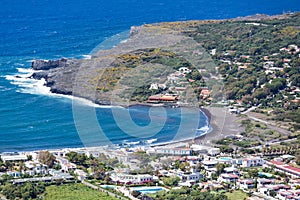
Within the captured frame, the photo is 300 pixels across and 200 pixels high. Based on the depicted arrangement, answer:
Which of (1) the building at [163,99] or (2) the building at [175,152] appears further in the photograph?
(1) the building at [163,99]

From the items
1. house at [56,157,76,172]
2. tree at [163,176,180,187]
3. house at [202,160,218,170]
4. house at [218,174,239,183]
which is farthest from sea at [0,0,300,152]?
house at [218,174,239,183]

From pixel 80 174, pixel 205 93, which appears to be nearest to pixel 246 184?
pixel 80 174

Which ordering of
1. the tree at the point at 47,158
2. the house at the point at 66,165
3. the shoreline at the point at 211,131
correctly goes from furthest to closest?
the shoreline at the point at 211,131 < the tree at the point at 47,158 < the house at the point at 66,165

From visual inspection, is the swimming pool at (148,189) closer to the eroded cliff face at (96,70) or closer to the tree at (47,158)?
the tree at (47,158)

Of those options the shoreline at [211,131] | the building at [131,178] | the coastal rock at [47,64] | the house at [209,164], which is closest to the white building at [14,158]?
the shoreline at [211,131]

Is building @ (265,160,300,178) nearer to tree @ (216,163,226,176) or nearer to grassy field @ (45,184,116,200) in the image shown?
tree @ (216,163,226,176)

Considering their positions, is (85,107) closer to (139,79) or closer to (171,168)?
(139,79)

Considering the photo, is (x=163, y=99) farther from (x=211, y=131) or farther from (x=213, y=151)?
(x=213, y=151)
